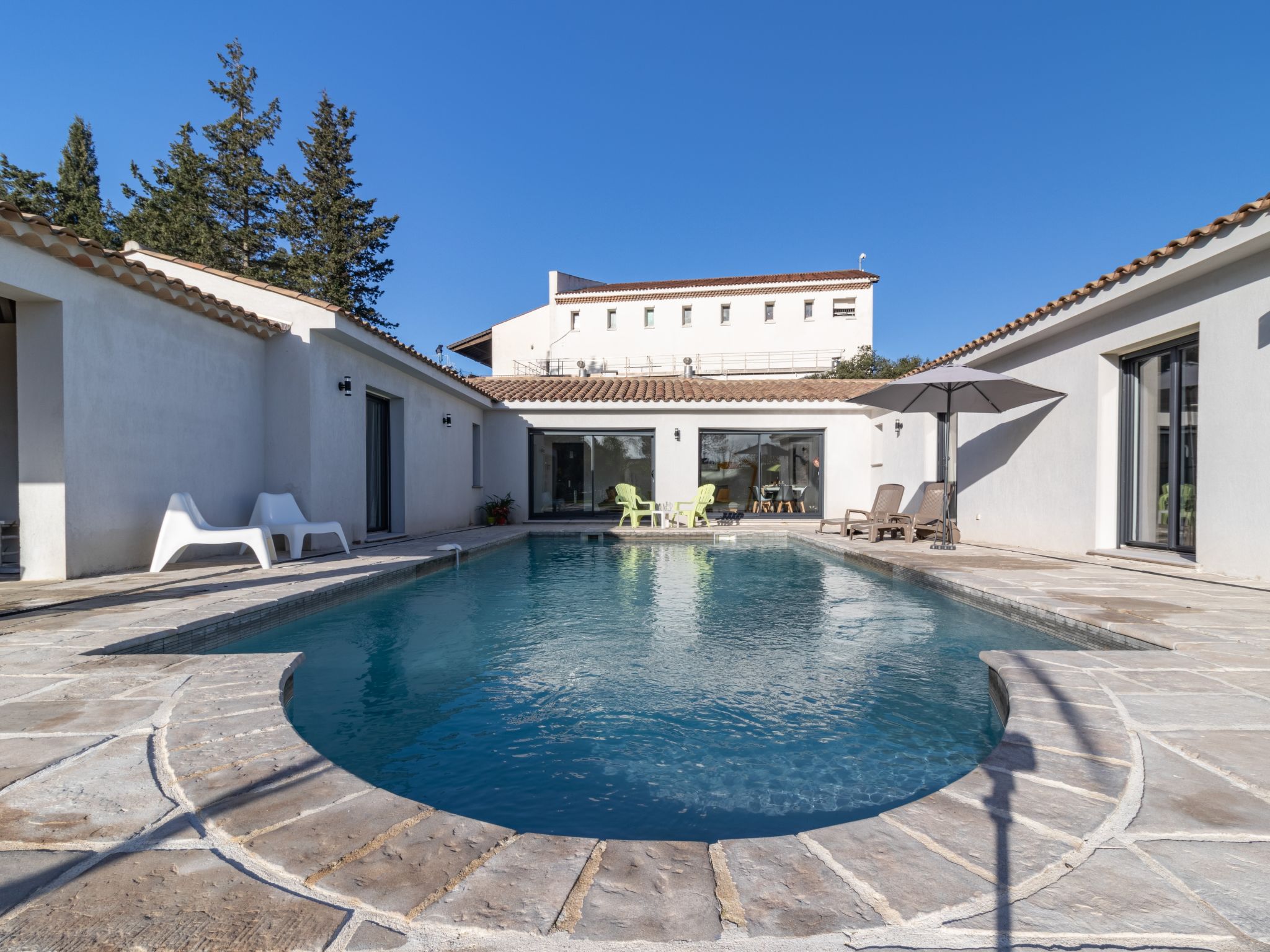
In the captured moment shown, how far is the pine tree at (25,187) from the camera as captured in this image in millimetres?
22078

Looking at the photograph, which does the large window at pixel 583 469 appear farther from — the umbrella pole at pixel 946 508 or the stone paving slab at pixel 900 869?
the stone paving slab at pixel 900 869

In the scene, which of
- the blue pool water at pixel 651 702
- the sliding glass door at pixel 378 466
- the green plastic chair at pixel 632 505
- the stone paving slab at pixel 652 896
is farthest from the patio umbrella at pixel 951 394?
the stone paving slab at pixel 652 896

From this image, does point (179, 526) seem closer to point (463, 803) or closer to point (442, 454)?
point (463, 803)

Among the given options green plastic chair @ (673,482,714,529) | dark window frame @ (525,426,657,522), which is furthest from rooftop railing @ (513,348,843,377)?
green plastic chair @ (673,482,714,529)

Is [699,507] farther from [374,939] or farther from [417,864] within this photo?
[374,939]

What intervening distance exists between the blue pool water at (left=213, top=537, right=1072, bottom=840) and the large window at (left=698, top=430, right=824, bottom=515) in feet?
28.6

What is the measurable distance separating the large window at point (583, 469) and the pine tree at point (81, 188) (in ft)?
68.9

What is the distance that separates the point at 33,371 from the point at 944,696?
7339 mm

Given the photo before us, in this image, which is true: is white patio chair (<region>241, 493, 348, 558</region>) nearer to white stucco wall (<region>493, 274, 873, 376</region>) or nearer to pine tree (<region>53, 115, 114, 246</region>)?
pine tree (<region>53, 115, 114, 246</region>)

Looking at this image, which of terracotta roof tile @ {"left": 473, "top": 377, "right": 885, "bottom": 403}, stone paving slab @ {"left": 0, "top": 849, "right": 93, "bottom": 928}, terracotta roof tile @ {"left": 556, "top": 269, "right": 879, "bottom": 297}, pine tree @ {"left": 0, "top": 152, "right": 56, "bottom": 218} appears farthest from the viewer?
terracotta roof tile @ {"left": 556, "top": 269, "right": 879, "bottom": 297}

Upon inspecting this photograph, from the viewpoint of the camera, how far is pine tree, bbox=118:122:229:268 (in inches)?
927

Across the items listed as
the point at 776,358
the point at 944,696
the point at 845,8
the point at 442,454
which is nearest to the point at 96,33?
the point at 442,454

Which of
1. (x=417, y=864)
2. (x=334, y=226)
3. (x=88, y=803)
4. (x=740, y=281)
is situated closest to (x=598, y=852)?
(x=417, y=864)

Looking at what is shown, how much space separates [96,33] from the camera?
12.5 metres
